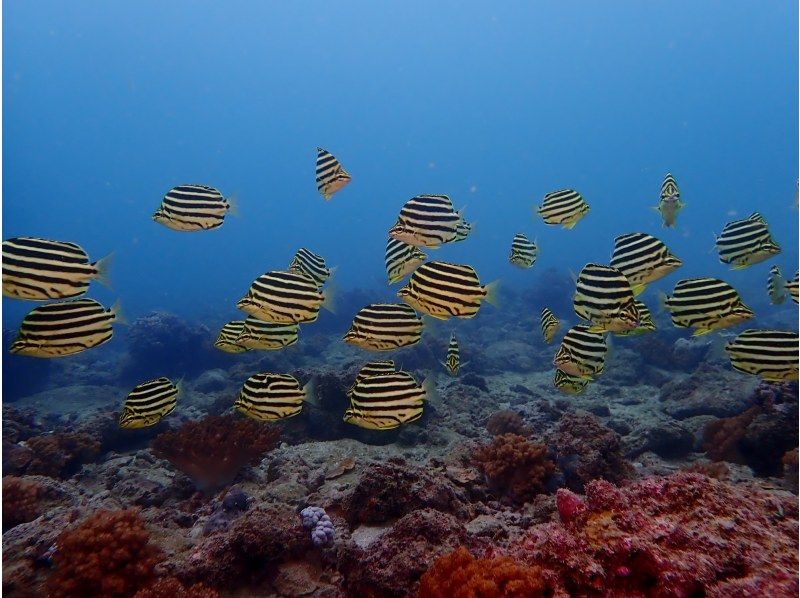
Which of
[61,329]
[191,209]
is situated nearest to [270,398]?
[61,329]

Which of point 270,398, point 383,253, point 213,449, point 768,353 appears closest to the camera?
point 270,398

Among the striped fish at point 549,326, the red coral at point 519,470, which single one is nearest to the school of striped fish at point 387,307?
the red coral at point 519,470

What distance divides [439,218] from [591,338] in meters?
2.75

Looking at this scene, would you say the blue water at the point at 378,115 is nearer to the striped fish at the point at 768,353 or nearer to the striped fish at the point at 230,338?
the striped fish at the point at 230,338

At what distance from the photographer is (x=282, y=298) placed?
5094 millimetres

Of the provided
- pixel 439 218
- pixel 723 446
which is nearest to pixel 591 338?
pixel 439 218

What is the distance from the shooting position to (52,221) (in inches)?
6240

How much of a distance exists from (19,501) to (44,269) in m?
4.18

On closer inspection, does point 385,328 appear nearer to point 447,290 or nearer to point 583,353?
point 447,290

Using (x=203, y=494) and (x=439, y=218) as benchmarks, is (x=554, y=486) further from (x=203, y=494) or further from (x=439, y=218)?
(x=203, y=494)

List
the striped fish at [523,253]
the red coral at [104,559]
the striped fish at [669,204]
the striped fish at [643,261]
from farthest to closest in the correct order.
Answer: the striped fish at [523,253] → the striped fish at [669,204] → the striped fish at [643,261] → the red coral at [104,559]

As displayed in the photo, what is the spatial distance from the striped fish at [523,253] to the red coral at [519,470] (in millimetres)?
3499

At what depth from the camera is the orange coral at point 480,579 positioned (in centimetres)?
295

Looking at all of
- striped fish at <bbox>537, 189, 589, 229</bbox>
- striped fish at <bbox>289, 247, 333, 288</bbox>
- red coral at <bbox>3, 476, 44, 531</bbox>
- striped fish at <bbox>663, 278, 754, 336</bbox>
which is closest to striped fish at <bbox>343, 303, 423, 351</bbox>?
striped fish at <bbox>289, 247, 333, 288</bbox>
